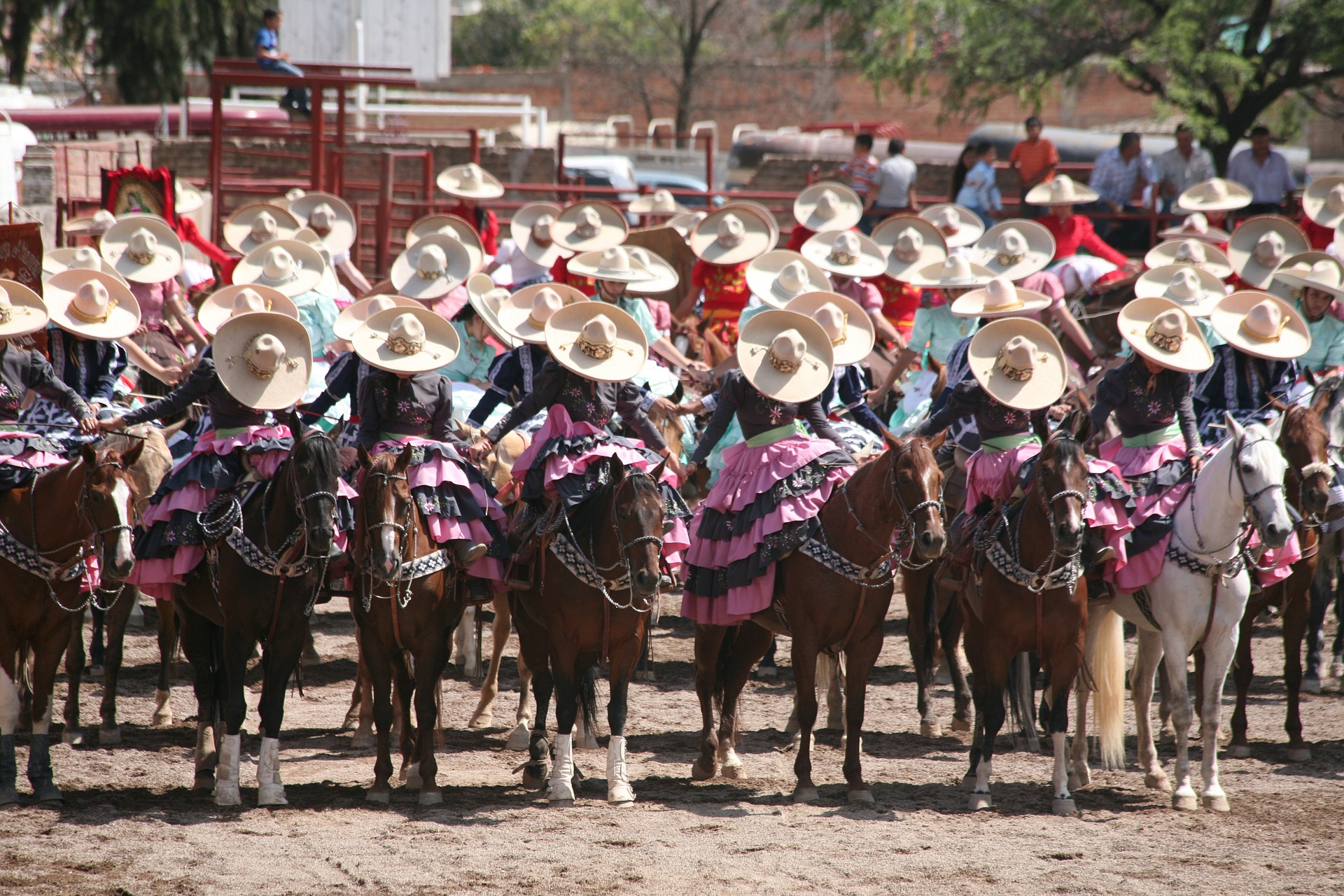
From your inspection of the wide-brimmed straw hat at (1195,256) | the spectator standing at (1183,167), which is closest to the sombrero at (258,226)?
the wide-brimmed straw hat at (1195,256)

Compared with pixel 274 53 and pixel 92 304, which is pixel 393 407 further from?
pixel 274 53

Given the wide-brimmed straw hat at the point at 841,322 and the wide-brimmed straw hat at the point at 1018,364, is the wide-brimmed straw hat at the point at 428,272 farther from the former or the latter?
the wide-brimmed straw hat at the point at 1018,364

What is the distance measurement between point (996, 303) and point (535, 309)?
11.3ft

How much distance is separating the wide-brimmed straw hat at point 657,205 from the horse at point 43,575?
9973 millimetres

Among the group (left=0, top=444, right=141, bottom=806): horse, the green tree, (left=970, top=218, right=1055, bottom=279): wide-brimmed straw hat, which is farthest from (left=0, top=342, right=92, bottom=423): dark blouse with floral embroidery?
the green tree

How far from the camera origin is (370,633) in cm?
762

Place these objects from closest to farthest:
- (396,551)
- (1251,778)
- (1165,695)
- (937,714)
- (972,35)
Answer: (396,551) → (1251,778) → (1165,695) → (937,714) → (972,35)

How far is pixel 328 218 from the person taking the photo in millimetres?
14102

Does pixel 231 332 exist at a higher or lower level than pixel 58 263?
lower

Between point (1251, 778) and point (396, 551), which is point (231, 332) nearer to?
point (396, 551)

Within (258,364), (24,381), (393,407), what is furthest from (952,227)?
(24,381)

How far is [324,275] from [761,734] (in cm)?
547

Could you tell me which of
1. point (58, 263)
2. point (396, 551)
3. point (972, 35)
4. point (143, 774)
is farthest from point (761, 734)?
point (972, 35)

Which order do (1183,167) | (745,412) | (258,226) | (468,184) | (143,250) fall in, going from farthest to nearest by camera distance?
1. (1183,167)
2. (468,184)
3. (258,226)
4. (143,250)
5. (745,412)
